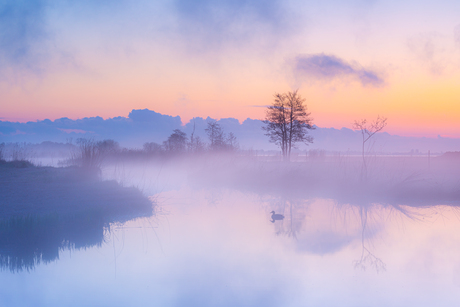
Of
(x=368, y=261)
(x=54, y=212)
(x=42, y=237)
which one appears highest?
(x=54, y=212)

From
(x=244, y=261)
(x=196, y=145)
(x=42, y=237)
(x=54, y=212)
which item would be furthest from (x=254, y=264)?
(x=196, y=145)

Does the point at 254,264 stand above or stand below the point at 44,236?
below

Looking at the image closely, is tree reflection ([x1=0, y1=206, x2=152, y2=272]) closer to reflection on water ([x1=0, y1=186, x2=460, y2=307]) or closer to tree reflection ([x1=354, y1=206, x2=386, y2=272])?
reflection on water ([x1=0, y1=186, x2=460, y2=307])

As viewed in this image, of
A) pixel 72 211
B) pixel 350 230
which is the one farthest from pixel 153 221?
pixel 350 230

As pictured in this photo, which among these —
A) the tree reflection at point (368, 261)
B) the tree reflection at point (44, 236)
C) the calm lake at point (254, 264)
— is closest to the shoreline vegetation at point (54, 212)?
the tree reflection at point (44, 236)

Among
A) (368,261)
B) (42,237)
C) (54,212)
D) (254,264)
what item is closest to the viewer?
(254,264)

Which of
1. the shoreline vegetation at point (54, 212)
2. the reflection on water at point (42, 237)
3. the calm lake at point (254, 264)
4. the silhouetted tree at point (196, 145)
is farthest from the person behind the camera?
the silhouetted tree at point (196, 145)

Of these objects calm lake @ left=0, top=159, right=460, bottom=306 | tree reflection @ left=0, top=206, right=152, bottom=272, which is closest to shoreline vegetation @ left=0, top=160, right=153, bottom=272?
tree reflection @ left=0, top=206, right=152, bottom=272

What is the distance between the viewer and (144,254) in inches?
248

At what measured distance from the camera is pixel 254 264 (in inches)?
232

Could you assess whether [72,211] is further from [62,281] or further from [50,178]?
[50,178]

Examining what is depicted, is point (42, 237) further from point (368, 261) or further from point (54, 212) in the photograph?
point (368, 261)

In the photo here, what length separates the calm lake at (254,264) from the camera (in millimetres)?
4609

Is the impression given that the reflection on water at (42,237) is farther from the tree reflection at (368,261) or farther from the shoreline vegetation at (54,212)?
the tree reflection at (368,261)
